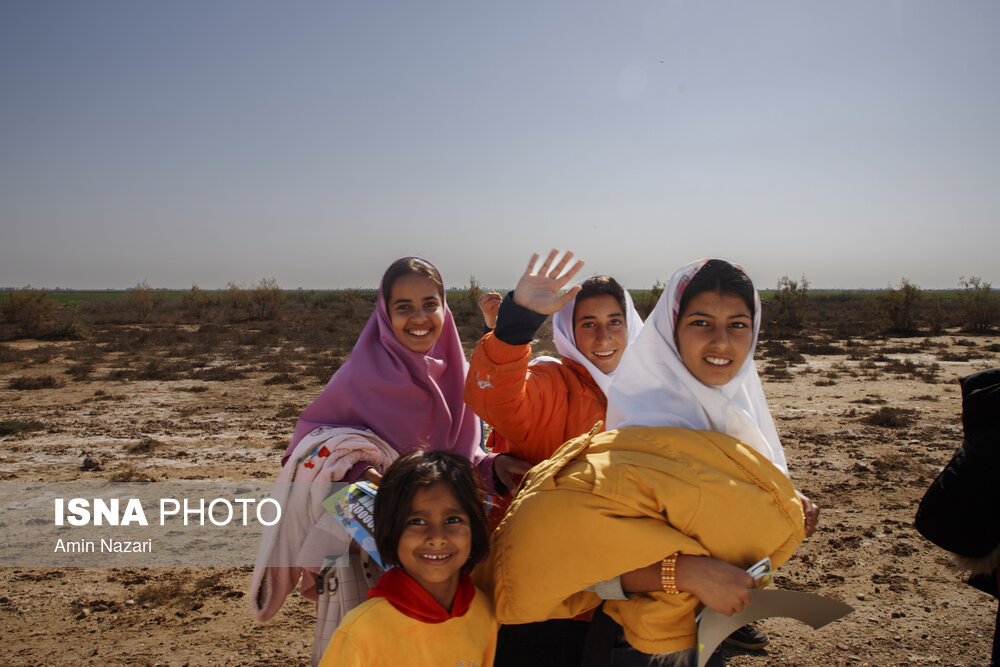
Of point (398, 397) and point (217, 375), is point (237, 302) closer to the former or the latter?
point (217, 375)

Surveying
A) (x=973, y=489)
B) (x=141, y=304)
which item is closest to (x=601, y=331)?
(x=973, y=489)

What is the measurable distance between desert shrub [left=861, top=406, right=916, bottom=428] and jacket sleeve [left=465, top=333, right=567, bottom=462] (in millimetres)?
8623

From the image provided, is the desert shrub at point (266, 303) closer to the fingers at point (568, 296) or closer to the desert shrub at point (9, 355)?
the desert shrub at point (9, 355)

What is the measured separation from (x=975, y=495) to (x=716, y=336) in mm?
842

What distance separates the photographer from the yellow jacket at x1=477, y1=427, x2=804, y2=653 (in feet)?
5.00

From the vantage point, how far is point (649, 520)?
154 centimetres

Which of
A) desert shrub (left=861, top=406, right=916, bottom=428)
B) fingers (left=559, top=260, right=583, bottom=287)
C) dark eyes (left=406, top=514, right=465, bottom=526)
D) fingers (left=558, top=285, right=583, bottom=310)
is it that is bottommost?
desert shrub (left=861, top=406, right=916, bottom=428)

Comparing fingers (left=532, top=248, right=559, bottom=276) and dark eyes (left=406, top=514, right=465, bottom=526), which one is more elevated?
fingers (left=532, top=248, right=559, bottom=276)

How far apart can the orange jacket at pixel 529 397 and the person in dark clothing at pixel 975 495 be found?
1.15 metres

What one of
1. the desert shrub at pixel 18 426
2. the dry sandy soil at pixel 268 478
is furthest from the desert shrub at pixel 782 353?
the desert shrub at pixel 18 426

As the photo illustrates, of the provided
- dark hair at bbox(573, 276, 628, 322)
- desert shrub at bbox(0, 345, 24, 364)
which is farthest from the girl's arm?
desert shrub at bbox(0, 345, 24, 364)

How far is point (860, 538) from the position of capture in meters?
5.07

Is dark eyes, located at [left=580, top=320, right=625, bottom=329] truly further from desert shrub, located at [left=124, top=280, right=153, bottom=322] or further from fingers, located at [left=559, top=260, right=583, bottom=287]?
desert shrub, located at [left=124, top=280, right=153, bottom=322]

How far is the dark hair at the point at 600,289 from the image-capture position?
2584 mm
